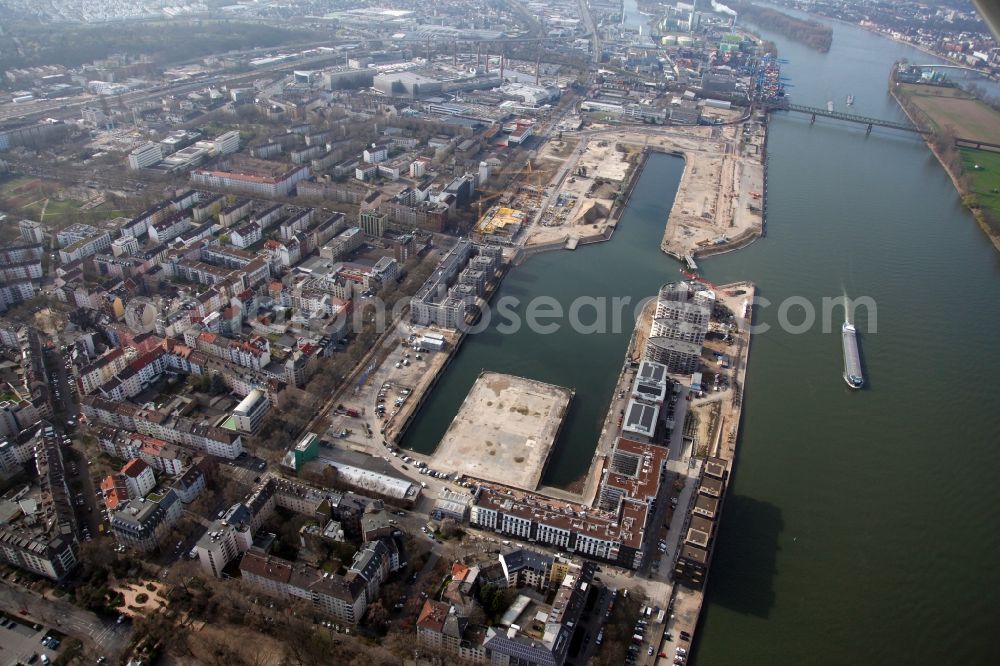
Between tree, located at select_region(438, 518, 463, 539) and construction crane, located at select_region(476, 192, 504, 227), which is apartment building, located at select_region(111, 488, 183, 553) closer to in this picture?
tree, located at select_region(438, 518, 463, 539)

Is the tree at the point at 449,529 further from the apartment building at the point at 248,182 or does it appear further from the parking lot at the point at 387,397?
the apartment building at the point at 248,182

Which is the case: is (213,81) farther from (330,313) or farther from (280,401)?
(280,401)

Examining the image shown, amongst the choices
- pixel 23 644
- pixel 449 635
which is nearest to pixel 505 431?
pixel 449 635

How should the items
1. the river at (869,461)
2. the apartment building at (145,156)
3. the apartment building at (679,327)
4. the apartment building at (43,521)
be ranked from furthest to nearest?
the apartment building at (145,156) → the apartment building at (679,327) → the river at (869,461) → the apartment building at (43,521)

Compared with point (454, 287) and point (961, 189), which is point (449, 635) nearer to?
point (454, 287)

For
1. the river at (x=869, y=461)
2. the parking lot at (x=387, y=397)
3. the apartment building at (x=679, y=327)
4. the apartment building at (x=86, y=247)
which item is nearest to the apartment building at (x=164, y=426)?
the parking lot at (x=387, y=397)
